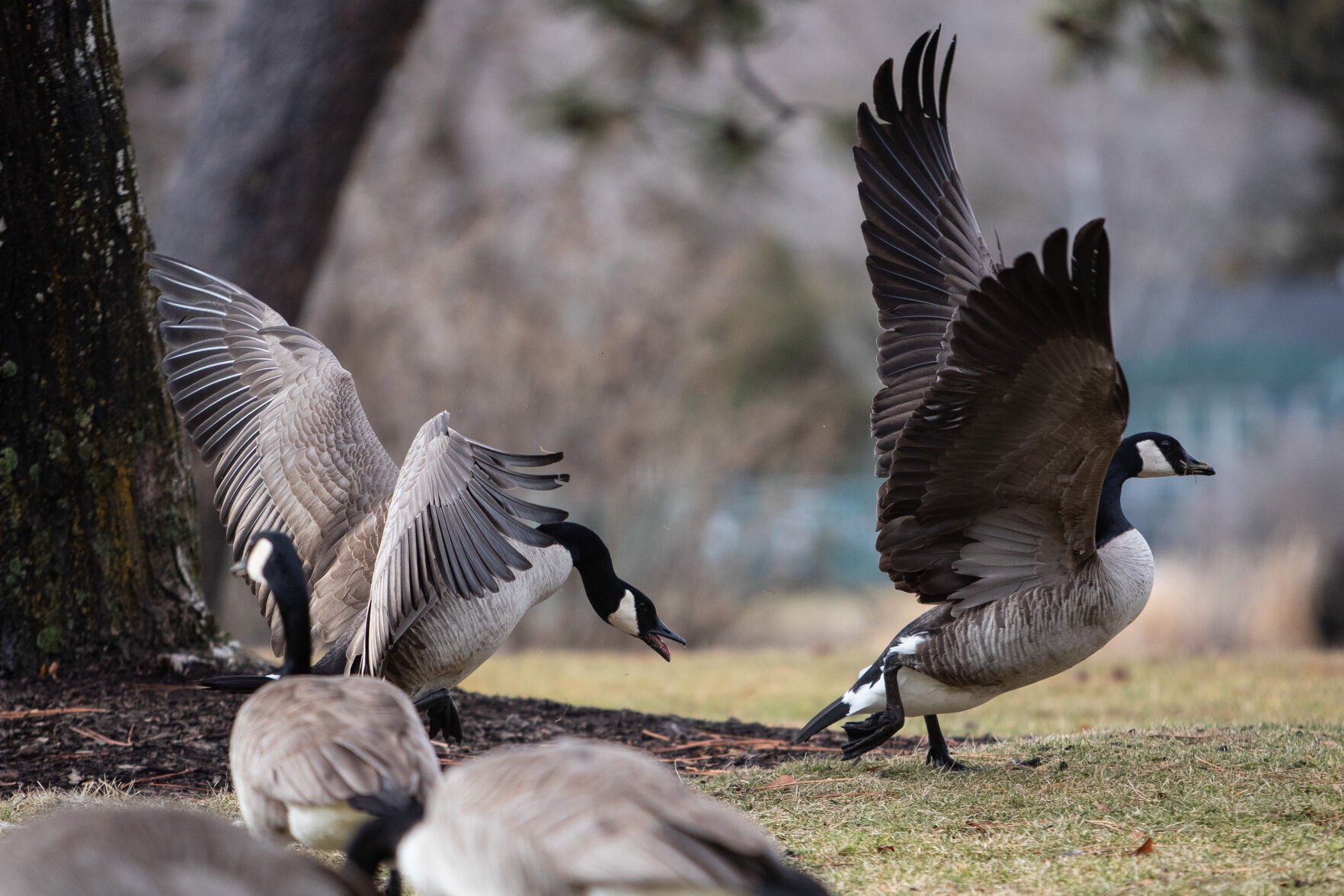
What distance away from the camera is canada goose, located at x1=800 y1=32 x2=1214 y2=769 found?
4.24 metres

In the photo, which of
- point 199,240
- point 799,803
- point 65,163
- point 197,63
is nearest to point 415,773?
point 799,803

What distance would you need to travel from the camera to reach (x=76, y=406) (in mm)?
5434

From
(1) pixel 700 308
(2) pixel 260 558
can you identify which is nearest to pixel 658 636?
(2) pixel 260 558

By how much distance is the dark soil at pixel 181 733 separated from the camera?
186 inches

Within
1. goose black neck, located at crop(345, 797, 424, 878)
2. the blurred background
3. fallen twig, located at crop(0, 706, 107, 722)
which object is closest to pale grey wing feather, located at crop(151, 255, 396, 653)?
fallen twig, located at crop(0, 706, 107, 722)

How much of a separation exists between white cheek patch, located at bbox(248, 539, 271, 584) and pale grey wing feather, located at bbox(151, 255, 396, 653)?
1.45 m

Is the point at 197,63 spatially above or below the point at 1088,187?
below

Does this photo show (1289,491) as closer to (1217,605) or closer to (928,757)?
(1217,605)

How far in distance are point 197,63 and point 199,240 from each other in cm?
1101

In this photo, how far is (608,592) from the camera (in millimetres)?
6016

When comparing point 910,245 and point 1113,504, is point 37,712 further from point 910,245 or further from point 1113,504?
point 1113,504

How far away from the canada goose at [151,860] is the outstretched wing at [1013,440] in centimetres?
267

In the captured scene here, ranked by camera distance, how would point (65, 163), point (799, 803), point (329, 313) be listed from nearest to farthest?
1. point (799, 803)
2. point (65, 163)
3. point (329, 313)

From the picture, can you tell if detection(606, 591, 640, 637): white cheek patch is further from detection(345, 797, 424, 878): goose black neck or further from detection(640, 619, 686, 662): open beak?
detection(345, 797, 424, 878): goose black neck
